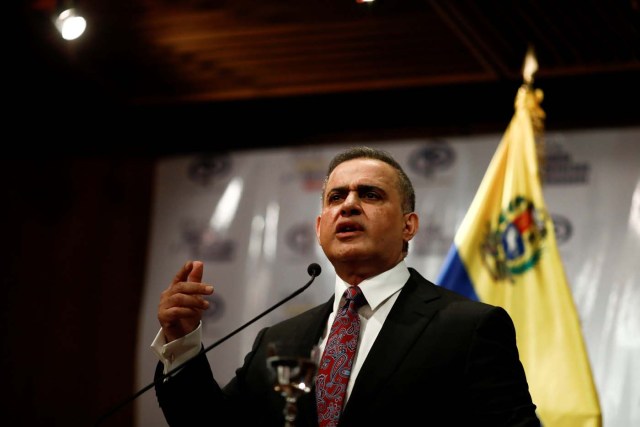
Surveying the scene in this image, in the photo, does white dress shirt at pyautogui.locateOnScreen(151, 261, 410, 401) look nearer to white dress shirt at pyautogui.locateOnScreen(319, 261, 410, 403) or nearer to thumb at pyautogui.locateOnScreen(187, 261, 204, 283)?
white dress shirt at pyautogui.locateOnScreen(319, 261, 410, 403)

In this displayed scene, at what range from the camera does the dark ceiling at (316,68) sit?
421 centimetres

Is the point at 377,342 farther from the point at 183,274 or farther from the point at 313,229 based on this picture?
the point at 313,229

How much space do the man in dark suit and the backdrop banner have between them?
1.72 metres

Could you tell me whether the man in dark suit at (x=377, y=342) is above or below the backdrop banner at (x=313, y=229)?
below

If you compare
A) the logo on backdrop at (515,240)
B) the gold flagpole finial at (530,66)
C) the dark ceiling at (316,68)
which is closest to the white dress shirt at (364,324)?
the logo on backdrop at (515,240)

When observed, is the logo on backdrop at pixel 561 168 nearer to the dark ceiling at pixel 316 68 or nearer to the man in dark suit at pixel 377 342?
the dark ceiling at pixel 316 68

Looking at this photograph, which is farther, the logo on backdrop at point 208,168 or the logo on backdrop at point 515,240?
the logo on backdrop at point 208,168

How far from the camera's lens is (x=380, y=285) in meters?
2.63

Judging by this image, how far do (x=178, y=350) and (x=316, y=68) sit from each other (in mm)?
2639

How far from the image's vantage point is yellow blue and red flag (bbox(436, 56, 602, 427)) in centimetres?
343

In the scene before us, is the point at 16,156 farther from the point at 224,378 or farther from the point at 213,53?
the point at 224,378

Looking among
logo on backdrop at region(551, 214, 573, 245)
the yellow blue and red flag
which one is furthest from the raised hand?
logo on backdrop at region(551, 214, 573, 245)

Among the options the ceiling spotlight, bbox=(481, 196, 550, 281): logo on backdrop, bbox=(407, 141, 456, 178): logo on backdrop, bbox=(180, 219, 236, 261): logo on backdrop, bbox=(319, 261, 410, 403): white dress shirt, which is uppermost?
the ceiling spotlight

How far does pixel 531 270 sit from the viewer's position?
12.4ft
